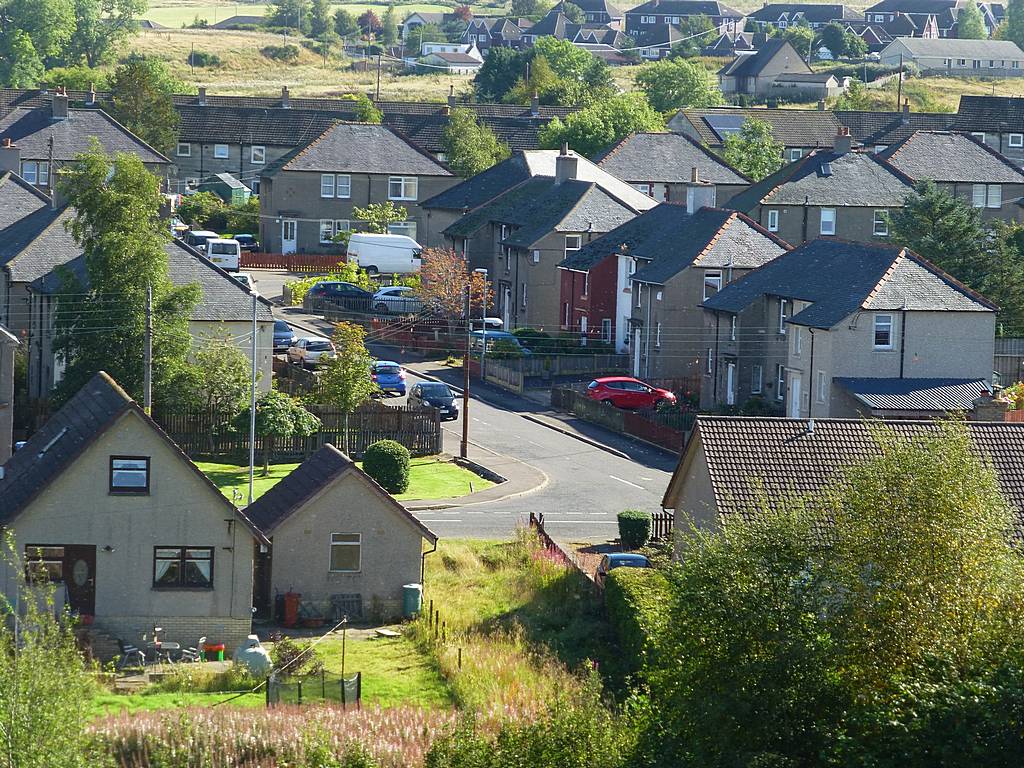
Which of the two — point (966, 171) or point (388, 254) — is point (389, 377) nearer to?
point (388, 254)

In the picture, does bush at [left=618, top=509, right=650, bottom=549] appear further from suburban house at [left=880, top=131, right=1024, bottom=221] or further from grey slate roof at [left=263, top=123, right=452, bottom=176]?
grey slate roof at [left=263, top=123, right=452, bottom=176]

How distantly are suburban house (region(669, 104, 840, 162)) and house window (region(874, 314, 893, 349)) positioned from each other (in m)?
60.7

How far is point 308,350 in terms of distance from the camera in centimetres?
7531

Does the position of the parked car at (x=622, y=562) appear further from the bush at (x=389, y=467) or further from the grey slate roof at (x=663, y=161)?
the grey slate roof at (x=663, y=161)

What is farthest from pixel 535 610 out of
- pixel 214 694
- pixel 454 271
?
pixel 454 271

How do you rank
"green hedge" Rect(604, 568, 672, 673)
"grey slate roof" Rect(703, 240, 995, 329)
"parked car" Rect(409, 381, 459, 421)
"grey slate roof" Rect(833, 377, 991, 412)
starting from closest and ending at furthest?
"green hedge" Rect(604, 568, 672, 673), "grey slate roof" Rect(833, 377, 991, 412), "grey slate roof" Rect(703, 240, 995, 329), "parked car" Rect(409, 381, 459, 421)

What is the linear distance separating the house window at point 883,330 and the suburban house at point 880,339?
0.12ft

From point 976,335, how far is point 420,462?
2110cm

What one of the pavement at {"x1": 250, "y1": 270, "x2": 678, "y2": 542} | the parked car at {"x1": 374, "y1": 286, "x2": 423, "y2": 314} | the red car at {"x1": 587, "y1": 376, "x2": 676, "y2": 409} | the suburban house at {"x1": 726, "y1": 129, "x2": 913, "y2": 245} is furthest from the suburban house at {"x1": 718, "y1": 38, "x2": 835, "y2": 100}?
the red car at {"x1": 587, "y1": 376, "x2": 676, "y2": 409}

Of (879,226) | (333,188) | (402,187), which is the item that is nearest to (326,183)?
(333,188)

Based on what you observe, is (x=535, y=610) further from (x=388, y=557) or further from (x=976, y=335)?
(x=976, y=335)

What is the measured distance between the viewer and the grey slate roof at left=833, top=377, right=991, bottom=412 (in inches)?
2504

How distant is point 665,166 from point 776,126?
2400cm

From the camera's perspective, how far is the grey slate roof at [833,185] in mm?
96812
